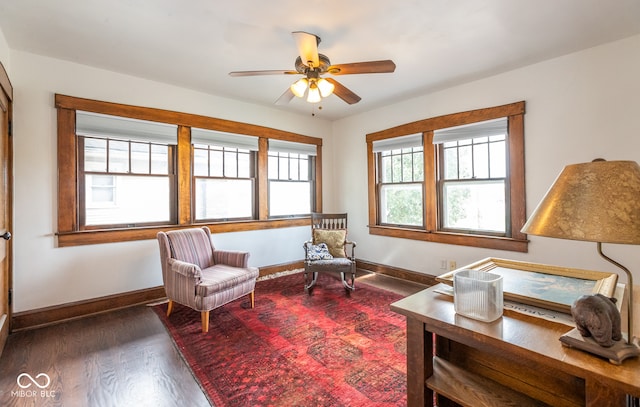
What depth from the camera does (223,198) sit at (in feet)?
13.5

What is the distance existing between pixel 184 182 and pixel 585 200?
3.78 metres

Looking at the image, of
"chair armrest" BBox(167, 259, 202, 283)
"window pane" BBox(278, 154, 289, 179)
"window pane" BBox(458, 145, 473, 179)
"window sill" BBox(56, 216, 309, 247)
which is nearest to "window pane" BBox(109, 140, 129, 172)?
"window sill" BBox(56, 216, 309, 247)

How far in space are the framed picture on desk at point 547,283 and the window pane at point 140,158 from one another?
3441mm

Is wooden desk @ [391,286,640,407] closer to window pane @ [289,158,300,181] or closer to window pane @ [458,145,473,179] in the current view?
window pane @ [458,145,473,179]

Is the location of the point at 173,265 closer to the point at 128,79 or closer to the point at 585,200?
the point at 128,79

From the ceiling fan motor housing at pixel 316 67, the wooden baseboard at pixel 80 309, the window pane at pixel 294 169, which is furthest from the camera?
the window pane at pixel 294 169

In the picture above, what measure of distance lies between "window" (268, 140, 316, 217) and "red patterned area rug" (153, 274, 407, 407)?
1665 millimetres

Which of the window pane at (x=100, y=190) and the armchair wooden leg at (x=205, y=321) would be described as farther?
the window pane at (x=100, y=190)

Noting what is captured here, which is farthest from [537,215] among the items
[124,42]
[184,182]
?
[184,182]

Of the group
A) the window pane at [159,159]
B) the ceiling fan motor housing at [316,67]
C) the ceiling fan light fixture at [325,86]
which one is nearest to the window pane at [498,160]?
the ceiling fan light fixture at [325,86]

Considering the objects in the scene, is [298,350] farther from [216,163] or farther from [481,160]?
[481,160]

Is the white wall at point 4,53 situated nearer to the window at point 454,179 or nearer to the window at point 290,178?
the window at point 290,178

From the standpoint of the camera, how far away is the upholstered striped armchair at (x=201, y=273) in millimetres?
2680

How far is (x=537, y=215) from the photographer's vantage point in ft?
3.22
